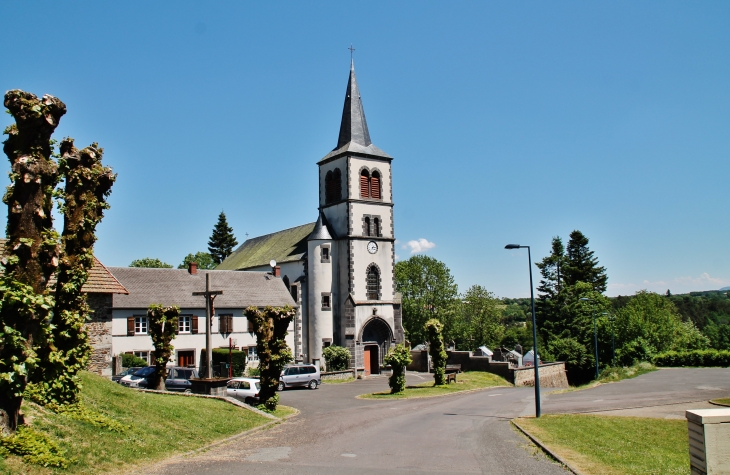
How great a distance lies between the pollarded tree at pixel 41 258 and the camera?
12445 millimetres

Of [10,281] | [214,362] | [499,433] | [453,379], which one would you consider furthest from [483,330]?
[10,281]

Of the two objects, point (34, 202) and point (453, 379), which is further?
point (453, 379)

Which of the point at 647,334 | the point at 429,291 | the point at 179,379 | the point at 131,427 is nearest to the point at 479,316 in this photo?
the point at 429,291

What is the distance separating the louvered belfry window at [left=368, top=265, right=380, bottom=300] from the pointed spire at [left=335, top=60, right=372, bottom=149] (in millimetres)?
10901

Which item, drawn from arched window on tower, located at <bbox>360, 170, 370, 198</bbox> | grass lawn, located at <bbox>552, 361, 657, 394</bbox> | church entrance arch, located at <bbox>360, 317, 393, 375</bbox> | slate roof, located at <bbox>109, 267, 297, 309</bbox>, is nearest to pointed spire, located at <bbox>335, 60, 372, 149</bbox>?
arched window on tower, located at <bbox>360, 170, 370, 198</bbox>

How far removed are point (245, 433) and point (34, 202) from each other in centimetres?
971

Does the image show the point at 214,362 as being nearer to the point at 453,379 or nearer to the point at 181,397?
the point at 453,379

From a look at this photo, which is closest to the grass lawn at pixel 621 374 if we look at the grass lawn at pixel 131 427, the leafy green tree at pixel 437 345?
the leafy green tree at pixel 437 345

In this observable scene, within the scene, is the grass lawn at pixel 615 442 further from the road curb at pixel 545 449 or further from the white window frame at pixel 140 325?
the white window frame at pixel 140 325

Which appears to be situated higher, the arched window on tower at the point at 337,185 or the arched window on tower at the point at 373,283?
the arched window on tower at the point at 337,185

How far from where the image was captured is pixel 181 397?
23.3 metres

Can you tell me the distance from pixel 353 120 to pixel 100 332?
32572mm

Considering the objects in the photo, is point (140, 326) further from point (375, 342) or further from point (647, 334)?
point (647, 334)

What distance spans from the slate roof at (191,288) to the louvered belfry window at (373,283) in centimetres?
640
